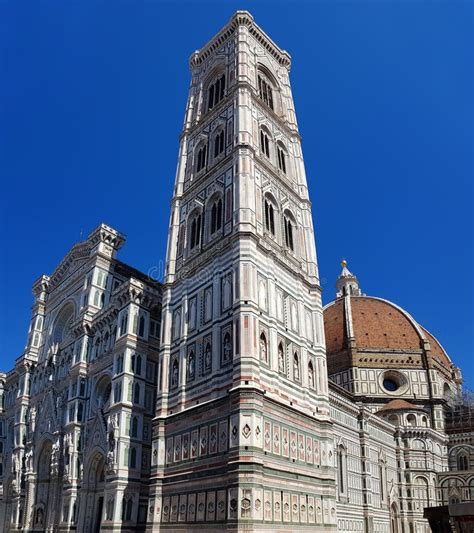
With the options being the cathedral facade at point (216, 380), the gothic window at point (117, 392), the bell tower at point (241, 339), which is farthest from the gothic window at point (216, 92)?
the gothic window at point (117, 392)

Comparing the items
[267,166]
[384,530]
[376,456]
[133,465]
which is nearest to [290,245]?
[267,166]

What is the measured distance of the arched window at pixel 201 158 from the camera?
133ft

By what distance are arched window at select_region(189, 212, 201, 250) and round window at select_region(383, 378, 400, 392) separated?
3737 cm

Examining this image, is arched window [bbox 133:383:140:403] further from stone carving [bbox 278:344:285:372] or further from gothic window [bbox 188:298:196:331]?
stone carving [bbox 278:344:285:372]

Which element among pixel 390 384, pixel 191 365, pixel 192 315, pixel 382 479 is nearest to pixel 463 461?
pixel 390 384

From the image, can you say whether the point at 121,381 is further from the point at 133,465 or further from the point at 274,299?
the point at 274,299

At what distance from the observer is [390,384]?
2525 inches

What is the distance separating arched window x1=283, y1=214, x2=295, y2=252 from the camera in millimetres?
36719

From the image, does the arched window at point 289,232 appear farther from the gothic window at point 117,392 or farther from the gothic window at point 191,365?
the gothic window at point 117,392

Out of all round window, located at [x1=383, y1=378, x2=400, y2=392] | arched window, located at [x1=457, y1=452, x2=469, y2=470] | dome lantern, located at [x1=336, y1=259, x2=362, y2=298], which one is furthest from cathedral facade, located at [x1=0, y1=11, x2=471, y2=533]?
dome lantern, located at [x1=336, y1=259, x2=362, y2=298]

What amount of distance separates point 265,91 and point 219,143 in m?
8.47

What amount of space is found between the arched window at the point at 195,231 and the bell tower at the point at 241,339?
4.7 inches

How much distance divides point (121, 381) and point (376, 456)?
85.4ft

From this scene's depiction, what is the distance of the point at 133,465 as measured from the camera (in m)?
33.3
